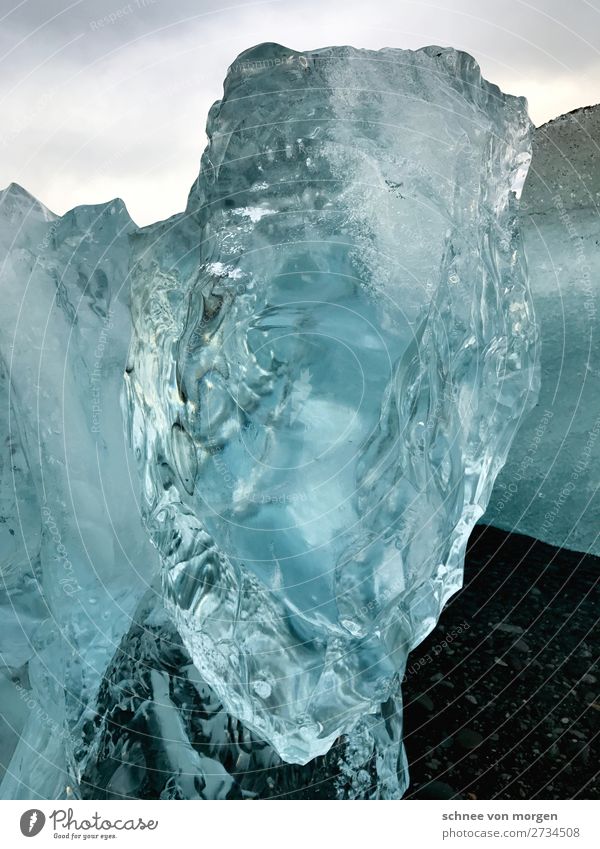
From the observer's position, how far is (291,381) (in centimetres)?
103

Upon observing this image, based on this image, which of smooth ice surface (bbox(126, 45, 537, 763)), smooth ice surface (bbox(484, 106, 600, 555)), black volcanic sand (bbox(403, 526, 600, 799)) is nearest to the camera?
smooth ice surface (bbox(126, 45, 537, 763))

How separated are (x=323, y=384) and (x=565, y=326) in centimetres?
136

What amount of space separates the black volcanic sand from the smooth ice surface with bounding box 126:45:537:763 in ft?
1.39

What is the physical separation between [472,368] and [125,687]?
728 mm

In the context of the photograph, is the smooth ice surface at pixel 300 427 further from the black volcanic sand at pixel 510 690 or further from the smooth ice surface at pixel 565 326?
the smooth ice surface at pixel 565 326

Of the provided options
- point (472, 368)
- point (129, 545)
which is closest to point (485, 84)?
point (472, 368)

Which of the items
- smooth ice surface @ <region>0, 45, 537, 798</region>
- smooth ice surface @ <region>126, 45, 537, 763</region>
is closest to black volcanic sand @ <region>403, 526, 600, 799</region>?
smooth ice surface @ <region>0, 45, 537, 798</region>

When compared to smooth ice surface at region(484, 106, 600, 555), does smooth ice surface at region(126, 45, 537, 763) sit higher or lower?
lower

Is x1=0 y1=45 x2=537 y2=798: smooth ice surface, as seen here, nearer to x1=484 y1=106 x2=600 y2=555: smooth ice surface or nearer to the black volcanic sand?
the black volcanic sand

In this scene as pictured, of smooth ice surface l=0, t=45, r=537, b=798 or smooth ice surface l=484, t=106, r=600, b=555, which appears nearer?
smooth ice surface l=0, t=45, r=537, b=798

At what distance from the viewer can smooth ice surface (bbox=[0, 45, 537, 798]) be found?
103 centimetres

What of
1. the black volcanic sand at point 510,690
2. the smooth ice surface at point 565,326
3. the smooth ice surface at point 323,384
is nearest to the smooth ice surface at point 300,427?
the smooth ice surface at point 323,384

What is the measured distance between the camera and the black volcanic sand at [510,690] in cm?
139

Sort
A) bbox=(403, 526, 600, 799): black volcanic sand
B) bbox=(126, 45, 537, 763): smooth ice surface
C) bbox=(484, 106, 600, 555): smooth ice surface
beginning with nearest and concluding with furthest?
bbox=(126, 45, 537, 763): smooth ice surface < bbox=(403, 526, 600, 799): black volcanic sand < bbox=(484, 106, 600, 555): smooth ice surface
